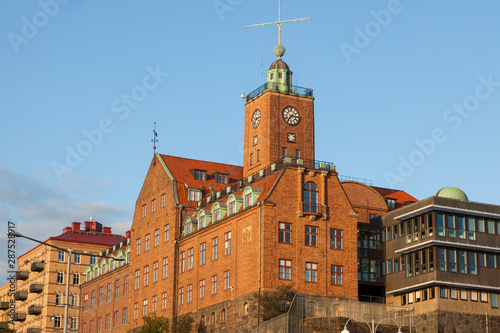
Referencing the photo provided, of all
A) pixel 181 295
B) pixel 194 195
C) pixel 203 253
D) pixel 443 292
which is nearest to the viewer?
pixel 443 292

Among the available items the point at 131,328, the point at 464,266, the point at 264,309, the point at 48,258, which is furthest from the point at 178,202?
the point at 48,258

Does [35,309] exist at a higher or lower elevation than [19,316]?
higher

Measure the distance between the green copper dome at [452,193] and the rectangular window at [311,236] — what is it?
11.4 m

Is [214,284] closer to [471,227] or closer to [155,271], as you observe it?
[155,271]

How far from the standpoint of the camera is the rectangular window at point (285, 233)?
77.7m

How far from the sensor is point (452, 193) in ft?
262

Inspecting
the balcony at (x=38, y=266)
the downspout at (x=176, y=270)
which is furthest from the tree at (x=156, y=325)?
the balcony at (x=38, y=266)

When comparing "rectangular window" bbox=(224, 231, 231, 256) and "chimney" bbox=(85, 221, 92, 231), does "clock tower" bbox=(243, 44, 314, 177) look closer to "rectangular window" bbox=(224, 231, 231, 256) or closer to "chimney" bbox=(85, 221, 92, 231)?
"rectangular window" bbox=(224, 231, 231, 256)

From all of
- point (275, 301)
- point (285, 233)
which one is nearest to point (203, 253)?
point (285, 233)

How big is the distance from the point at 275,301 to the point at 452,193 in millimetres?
18682

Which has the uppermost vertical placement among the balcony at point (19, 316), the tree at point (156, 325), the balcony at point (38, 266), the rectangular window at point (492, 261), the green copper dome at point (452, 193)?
the balcony at point (38, 266)

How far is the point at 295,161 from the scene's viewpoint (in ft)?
269

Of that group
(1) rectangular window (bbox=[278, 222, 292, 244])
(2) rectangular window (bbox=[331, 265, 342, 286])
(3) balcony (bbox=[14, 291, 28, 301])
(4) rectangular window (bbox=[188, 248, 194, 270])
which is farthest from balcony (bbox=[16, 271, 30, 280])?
(2) rectangular window (bbox=[331, 265, 342, 286])

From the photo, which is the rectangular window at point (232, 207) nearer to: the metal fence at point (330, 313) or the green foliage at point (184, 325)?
the green foliage at point (184, 325)
